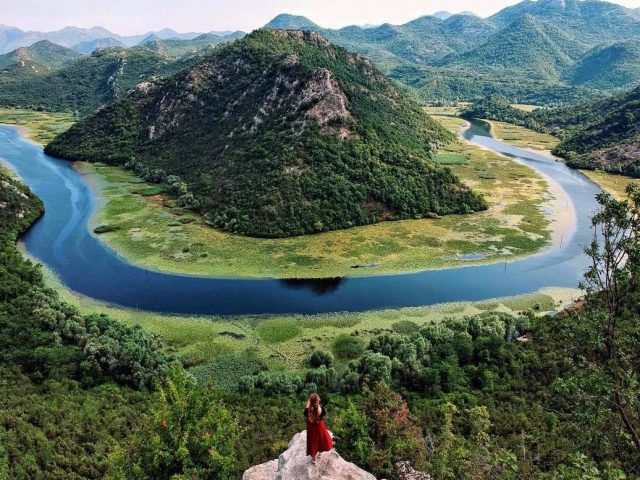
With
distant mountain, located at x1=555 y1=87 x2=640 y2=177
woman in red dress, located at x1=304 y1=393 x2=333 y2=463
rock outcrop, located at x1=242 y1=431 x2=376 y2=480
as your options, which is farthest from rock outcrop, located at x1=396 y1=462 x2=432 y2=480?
distant mountain, located at x1=555 y1=87 x2=640 y2=177

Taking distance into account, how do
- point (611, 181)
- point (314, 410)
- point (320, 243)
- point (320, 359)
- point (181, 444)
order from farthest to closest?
1. point (611, 181)
2. point (320, 243)
3. point (320, 359)
4. point (181, 444)
5. point (314, 410)

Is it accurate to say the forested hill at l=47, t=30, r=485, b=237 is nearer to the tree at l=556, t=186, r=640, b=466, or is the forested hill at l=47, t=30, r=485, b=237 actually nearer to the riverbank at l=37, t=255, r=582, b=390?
the riverbank at l=37, t=255, r=582, b=390

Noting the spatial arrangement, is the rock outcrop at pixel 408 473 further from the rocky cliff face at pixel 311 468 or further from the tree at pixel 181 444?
Result: the tree at pixel 181 444

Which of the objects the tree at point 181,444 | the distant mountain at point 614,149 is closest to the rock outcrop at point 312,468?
the tree at point 181,444

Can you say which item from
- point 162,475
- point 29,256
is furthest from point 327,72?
point 162,475

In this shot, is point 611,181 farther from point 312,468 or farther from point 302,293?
point 312,468

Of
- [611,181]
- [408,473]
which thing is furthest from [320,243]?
[611,181]

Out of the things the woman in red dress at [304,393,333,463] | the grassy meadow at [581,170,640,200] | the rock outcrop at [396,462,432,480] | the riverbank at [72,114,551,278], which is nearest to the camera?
the woman in red dress at [304,393,333,463]
